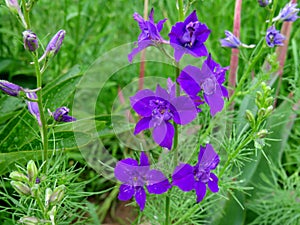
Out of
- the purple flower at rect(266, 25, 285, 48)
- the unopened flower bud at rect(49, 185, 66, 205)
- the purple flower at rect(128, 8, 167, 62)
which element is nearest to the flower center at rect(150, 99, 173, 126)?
the purple flower at rect(128, 8, 167, 62)

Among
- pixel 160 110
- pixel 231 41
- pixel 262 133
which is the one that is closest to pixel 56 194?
pixel 160 110

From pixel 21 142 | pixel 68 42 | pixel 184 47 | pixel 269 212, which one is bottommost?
pixel 269 212

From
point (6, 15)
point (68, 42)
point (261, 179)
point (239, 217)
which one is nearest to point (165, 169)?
point (239, 217)

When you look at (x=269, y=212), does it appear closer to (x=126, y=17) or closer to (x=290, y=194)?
(x=290, y=194)

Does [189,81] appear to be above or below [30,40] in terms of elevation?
below

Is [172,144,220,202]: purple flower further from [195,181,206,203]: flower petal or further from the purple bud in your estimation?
the purple bud

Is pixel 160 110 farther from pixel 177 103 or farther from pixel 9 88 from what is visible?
pixel 9 88
